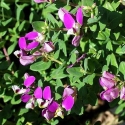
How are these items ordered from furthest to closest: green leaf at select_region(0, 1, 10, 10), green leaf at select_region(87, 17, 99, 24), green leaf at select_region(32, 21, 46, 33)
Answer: green leaf at select_region(0, 1, 10, 10) < green leaf at select_region(32, 21, 46, 33) < green leaf at select_region(87, 17, 99, 24)

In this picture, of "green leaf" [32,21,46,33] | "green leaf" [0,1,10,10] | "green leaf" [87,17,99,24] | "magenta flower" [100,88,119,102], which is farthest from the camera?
"green leaf" [0,1,10,10]

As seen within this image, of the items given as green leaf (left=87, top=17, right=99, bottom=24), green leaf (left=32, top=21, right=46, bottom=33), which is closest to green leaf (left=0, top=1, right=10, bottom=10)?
green leaf (left=32, top=21, right=46, bottom=33)

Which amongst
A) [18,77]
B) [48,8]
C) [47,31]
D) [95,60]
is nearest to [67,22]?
[47,31]

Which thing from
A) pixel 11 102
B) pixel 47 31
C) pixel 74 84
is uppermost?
pixel 47 31

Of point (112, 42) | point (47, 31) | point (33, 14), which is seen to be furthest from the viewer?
point (33, 14)

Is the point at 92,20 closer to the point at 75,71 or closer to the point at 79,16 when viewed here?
the point at 79,16

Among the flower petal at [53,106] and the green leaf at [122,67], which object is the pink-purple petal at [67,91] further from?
the green leaf at [122,67]

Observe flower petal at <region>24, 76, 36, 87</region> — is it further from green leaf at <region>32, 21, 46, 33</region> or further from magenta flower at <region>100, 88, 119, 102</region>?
magenta flower at <region>100, 88, 119, 102</region>

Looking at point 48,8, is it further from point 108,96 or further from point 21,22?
point 108,96
